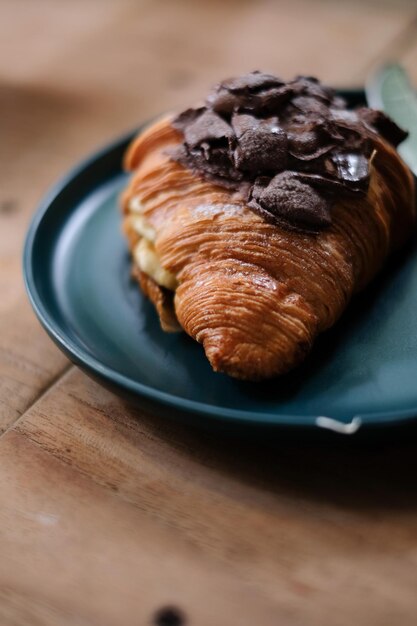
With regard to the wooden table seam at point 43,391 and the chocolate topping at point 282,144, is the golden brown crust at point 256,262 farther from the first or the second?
the wooden table seam at point 43,391

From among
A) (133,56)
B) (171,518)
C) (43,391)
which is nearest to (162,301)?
(43,391)

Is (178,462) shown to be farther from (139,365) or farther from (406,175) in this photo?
(406,175)

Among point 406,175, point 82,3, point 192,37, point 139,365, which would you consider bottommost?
point 82,3

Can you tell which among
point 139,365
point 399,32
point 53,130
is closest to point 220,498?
point 139,365

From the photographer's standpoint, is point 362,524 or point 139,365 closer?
point 362,524

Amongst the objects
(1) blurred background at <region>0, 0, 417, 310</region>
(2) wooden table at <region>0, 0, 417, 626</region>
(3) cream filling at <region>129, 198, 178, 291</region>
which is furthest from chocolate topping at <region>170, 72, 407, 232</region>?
(1) blurred background at <region>0, 0, 417, 310</region>

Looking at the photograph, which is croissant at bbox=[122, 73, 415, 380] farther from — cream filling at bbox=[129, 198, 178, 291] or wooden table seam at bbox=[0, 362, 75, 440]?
wooden table seam at bbox=[0, 362, 75, 440]

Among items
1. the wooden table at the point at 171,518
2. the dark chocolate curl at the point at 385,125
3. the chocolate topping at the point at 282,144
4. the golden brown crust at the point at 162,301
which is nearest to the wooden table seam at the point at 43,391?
the wooden table at the point at 171,518
